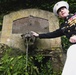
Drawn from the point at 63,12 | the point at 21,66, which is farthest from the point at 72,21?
the point at 21,66

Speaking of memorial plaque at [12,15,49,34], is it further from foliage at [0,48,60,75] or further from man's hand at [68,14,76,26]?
man's hand at [68,14,76,26]

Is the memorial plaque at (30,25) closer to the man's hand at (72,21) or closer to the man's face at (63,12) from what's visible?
the man's face at (63,12)

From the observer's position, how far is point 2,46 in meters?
8.31

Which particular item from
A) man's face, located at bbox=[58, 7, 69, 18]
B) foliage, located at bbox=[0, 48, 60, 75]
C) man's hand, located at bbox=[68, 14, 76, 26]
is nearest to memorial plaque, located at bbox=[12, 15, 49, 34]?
foliage, located at bbox=[0, 48, 60, 75]

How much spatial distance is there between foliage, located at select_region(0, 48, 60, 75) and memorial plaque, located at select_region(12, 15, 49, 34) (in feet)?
2.46

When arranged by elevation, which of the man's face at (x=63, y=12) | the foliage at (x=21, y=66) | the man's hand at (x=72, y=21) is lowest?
the foliage at (x=21, y=66)

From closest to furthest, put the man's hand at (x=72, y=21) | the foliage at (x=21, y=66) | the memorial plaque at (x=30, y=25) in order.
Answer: the man's hand at (x=72, y=21)
the foliage at (x=21, y=66)
the memorial plaque at (x=30, y=25)

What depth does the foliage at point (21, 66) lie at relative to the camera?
758cm

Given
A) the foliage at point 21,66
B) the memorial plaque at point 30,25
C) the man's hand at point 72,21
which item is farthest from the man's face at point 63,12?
the memorial plaque at point 30,25

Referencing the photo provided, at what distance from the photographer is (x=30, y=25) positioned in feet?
28.1

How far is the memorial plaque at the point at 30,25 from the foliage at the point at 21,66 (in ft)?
2.46

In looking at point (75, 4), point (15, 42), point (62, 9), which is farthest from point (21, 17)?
point (75, 4)

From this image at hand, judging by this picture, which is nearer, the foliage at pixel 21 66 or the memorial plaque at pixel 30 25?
the foliage at pixel 21 66

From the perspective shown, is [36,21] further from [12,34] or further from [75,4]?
[75,4]
